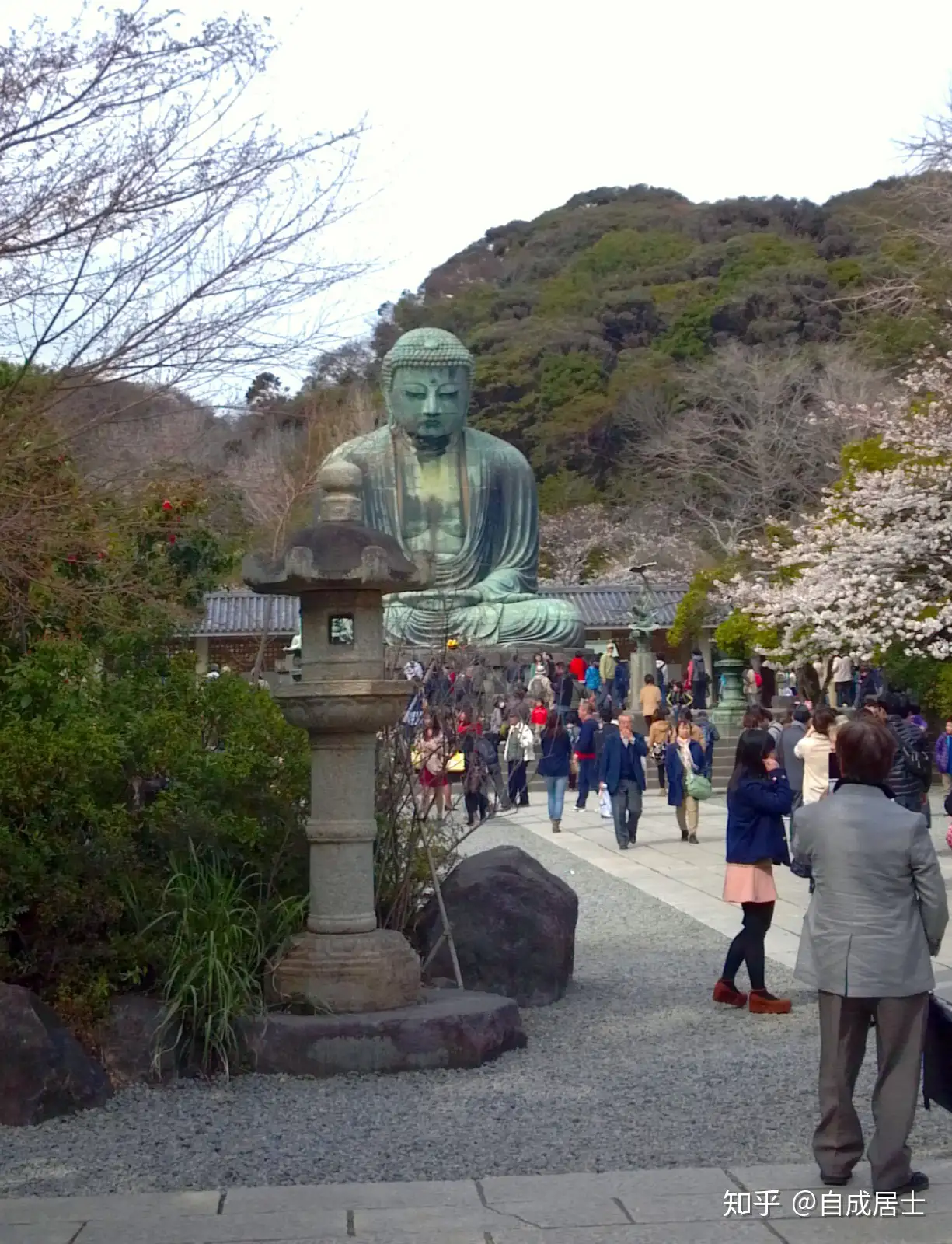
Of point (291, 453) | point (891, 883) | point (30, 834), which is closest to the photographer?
point (891, 883)

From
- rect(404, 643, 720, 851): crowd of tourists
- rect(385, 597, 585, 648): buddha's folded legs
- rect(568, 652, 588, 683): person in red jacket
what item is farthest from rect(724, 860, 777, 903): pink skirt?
rect(568, 652, 588, 683): person in red jacket

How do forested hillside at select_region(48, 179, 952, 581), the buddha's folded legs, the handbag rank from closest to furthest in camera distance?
the handbag → the buddha's folded legs → forested hillside at select_region(48, 179, 952, 581)

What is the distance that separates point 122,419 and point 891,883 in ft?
12.1

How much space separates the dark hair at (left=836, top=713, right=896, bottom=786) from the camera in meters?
4.75

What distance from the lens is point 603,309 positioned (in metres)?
51.8

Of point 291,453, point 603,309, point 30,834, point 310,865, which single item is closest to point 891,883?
point 310,865

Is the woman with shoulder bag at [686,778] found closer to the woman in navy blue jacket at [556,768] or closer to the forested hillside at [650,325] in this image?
the woman in navy blue jacket at [556,768]

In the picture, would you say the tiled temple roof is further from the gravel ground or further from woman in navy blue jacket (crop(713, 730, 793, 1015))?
the gravel ground

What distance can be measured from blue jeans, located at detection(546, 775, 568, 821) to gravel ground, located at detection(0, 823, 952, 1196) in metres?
8.48

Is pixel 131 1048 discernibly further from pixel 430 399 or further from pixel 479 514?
pixel 479 514

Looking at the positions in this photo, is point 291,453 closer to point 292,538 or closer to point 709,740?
point 709,740

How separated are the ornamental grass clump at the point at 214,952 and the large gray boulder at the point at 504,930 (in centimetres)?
86

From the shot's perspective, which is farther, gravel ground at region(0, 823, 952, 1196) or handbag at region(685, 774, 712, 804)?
handbag at region(685, 774, 712, 804)

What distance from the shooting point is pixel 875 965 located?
4527 mm
